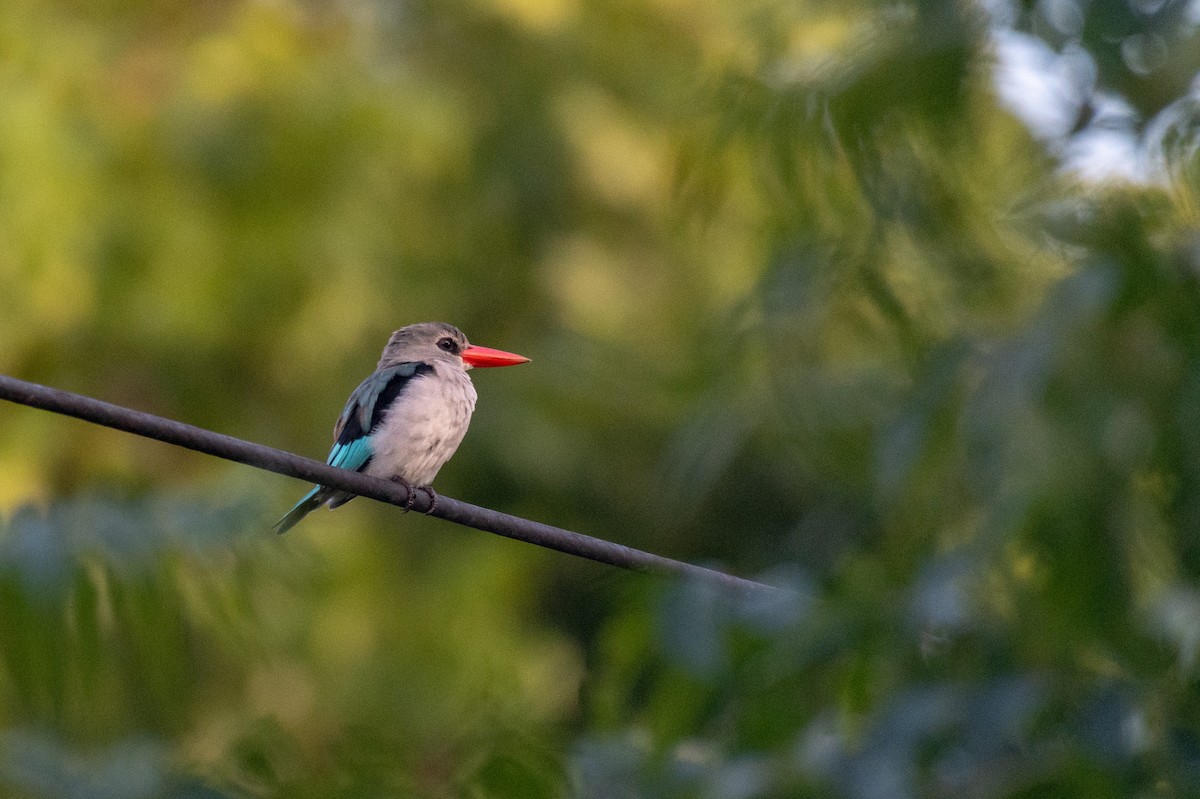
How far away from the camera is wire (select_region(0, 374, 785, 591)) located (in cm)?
221

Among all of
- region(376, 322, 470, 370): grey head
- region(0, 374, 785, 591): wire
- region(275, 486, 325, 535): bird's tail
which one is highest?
region(376, 322, 470, 370): grey head

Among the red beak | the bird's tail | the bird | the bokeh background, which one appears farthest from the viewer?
the red beak

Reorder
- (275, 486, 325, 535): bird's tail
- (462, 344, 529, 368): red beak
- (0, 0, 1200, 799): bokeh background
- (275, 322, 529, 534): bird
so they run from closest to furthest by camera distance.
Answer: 1. (0, 0, 1200, 799): bokeh background
2. (275, 486, 325, 535): bird's tail
3. (275, 322, 529, 534): bird
4. (462, 344, 529, 368): red beak

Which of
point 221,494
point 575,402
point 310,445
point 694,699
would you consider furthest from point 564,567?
point 694,699

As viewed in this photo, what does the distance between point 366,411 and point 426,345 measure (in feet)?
2.24

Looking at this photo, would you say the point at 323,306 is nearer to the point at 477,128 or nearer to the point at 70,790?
the point at 477,128

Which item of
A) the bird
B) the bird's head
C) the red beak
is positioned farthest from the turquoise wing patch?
the red beak

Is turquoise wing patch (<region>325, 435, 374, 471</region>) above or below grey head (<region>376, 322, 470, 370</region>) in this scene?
below

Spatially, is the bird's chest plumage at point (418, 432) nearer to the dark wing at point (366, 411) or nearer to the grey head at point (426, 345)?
the dark wing at point (366, 411)

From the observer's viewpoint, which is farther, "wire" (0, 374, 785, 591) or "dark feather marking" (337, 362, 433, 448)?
"dark feather marking" (337, 362, 433, 448)

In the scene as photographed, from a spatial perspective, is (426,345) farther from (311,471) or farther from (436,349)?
(311,471)

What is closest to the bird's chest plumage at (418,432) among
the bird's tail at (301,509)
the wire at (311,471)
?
the bird's tail at (301,509)

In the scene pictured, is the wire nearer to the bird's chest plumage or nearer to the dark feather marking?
the bird's chest plumage

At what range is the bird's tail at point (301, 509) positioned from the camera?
14.4ft
